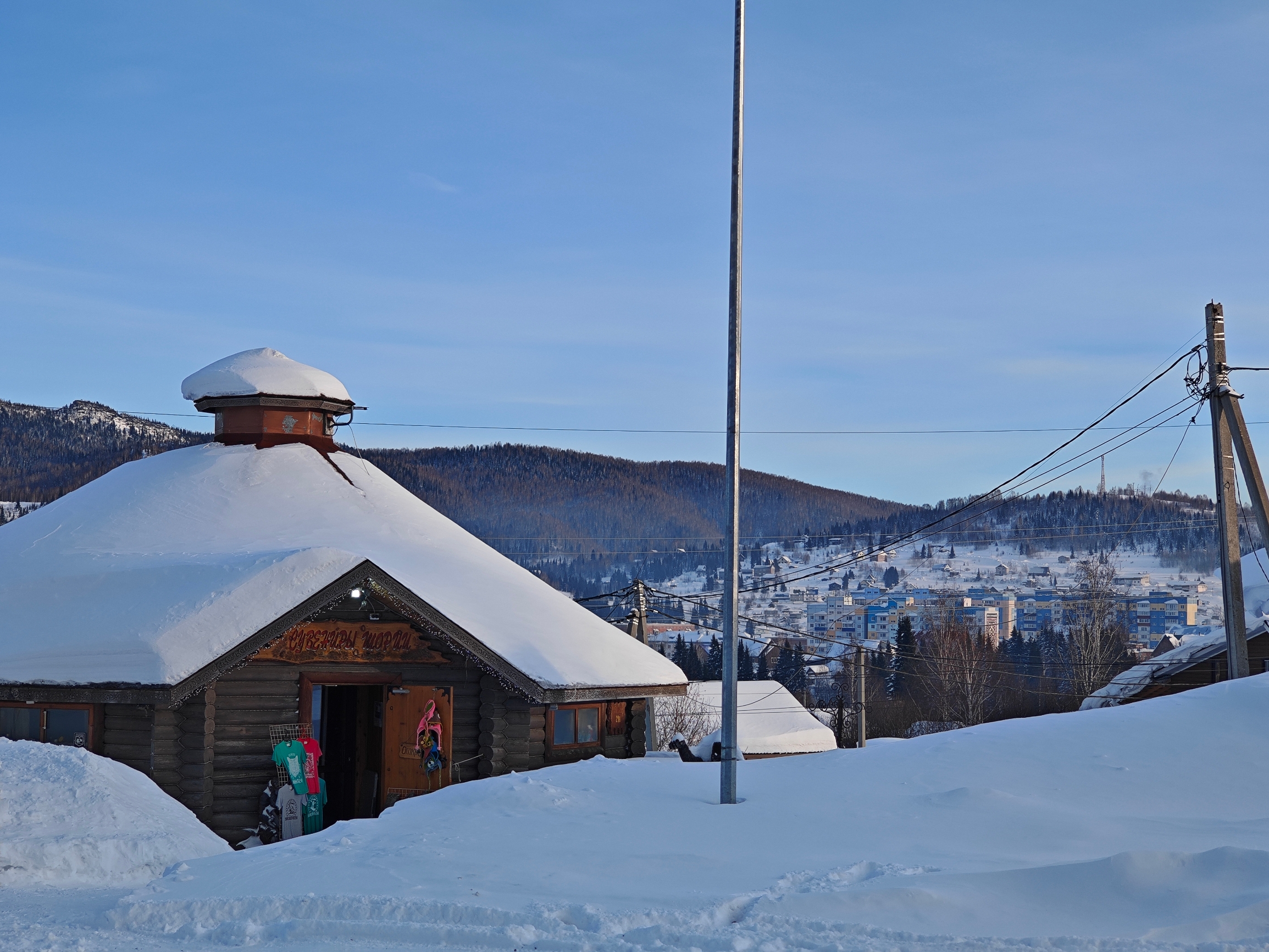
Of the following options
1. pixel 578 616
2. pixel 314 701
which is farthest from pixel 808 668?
pixel 578 616

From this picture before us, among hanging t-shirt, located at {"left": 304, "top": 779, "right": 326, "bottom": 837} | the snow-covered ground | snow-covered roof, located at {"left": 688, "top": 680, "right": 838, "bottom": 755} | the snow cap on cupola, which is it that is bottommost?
snow-covered roof, located at {"left": 688, "top": 680, "right": 838, "bottom": 755}

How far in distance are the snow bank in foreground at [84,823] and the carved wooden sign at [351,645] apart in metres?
2.79

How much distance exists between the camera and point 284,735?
17.2 meters

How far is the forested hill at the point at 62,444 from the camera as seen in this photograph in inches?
4336

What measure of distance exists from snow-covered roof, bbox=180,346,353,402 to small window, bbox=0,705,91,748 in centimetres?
837

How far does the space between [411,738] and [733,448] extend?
8.28 metres

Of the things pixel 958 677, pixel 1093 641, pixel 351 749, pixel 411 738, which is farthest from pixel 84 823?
pixel 958 677

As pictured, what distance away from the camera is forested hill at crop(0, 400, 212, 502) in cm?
11012

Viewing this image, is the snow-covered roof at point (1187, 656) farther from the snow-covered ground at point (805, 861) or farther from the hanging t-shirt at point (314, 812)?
the hanging t-shirt at point (314, 812)

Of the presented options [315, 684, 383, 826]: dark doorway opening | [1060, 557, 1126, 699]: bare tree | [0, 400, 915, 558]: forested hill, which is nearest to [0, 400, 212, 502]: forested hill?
[0, 400, 915, 558]: forested hill

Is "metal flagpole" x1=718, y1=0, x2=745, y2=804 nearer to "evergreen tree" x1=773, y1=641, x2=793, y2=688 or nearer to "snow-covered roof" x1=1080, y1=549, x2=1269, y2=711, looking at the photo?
"snow-covered roof" x1=1080, y1=549, x2=1269, y2=711

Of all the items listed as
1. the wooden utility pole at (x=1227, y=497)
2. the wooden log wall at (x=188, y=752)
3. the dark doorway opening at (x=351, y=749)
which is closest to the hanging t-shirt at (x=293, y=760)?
the wooden log wall at (x=188, y=752)

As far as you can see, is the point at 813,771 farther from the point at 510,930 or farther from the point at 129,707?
the point at 129,707

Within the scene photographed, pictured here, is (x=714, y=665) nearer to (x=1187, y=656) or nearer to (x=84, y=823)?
(x=1187, y=656)
